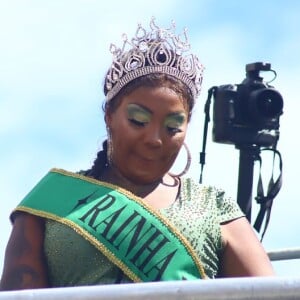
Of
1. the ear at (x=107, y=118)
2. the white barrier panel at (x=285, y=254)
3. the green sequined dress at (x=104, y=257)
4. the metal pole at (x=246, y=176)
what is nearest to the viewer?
the green sequined dress at (x=104, y=257)

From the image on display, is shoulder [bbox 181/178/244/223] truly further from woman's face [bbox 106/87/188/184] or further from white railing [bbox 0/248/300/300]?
white railing [bbox 0/248/300/300]

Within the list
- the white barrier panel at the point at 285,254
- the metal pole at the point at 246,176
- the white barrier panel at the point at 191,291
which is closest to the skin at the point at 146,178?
the white barrier panel at the point at 285,254

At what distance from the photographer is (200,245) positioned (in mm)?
3891

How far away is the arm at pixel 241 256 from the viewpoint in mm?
3926

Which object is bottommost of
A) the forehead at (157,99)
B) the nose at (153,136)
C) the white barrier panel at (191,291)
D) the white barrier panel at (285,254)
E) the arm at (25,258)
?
the white barrier panel at (285,254)

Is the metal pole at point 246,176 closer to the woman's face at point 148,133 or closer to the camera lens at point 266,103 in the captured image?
the camera lens at point 266,103

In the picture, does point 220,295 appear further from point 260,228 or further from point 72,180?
point 260,228

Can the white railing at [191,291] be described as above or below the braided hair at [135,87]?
below

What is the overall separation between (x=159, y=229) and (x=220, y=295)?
95cm

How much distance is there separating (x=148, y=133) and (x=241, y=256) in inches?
15.7

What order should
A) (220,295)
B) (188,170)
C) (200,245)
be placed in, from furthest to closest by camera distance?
(188,170), (200,245), (220,295)

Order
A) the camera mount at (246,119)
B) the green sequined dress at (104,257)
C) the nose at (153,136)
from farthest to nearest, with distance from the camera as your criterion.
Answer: the camera mount at (246,119) < the nose at (153,136) < the green sequined dress at (104,257)

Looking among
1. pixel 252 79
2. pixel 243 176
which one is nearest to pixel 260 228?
pixel 243 176

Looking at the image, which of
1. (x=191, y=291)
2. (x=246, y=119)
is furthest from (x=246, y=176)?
(x=191, y=291)
